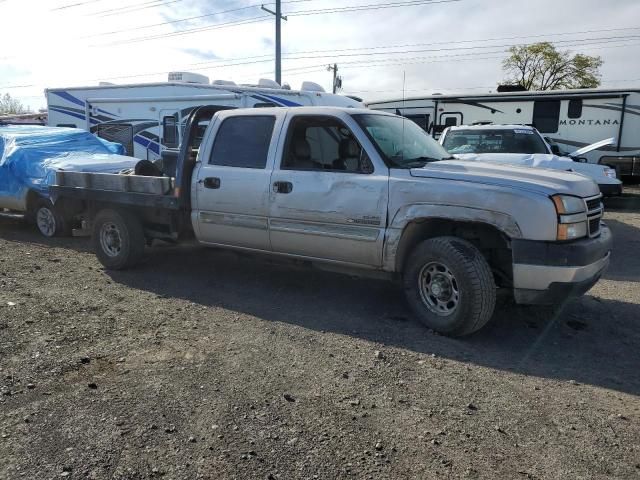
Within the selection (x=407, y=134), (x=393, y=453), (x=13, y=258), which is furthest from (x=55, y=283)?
(x=393, y=453)

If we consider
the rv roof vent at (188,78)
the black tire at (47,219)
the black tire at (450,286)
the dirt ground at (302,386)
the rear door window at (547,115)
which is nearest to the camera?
the dirt ground at (302,386)

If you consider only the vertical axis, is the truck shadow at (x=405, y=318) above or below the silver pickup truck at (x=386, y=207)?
below

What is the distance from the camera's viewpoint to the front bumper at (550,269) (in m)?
4.07

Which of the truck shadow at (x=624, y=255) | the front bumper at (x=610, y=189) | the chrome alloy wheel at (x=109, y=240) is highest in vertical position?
the front bumper at (x=610, y=189)

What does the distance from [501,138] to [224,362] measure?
8.01 metres

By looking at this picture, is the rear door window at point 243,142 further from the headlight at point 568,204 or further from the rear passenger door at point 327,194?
the headlight at point 568,204

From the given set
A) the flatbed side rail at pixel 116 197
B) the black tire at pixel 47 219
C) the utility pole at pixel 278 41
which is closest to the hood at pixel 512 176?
the flatbed side rail at pixel 116 197

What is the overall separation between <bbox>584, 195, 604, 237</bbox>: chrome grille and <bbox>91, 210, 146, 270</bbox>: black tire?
4.92 meters

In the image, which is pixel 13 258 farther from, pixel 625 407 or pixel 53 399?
pixel 625 407

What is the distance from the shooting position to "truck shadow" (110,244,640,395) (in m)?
4.10

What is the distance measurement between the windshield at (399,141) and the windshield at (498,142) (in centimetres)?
480

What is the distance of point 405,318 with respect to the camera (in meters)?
5.03

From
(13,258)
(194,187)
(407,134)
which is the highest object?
(407,134)

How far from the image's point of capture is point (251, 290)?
233 inches
